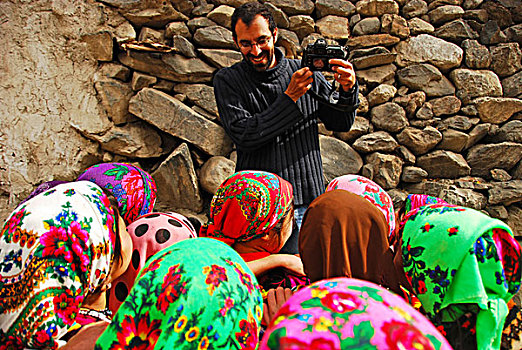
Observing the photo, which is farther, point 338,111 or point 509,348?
point 338,111

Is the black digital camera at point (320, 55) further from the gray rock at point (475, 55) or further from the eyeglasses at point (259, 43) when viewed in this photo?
the gray rock at point (475, 55)

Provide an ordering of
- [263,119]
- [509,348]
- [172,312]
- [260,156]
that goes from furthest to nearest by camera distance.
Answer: [260,156]
[263,119]
[509,348]
[172,312]

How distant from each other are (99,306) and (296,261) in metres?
0.74

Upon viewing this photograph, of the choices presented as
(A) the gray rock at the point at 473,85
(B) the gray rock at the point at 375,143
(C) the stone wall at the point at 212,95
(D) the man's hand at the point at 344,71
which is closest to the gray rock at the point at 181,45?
(C) the stone wall at the point at 212,95

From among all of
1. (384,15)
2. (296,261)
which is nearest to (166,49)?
(384,15)

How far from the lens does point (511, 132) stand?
4051 millimetres

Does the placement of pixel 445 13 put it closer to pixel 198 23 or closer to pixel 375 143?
pixel 375 143

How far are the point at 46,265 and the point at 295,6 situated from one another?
385 centimetres

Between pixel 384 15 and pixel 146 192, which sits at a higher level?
pixel 384 15

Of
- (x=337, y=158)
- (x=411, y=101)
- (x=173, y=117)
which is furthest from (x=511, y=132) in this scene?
(x=173, y=117)

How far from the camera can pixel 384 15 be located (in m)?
4.23

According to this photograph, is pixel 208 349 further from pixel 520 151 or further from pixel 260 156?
pixel 520 151

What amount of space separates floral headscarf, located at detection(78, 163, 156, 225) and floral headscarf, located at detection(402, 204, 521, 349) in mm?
1311

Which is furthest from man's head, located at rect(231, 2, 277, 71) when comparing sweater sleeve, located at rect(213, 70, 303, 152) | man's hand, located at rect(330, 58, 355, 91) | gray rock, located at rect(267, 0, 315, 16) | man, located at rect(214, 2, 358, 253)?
gray rock, located at rect(267, 0, 315, 16)
